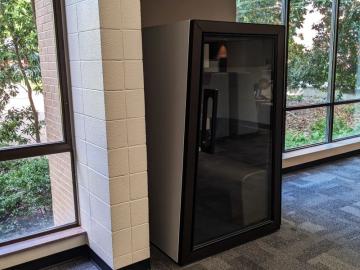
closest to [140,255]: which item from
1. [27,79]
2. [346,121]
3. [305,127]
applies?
[27,79]

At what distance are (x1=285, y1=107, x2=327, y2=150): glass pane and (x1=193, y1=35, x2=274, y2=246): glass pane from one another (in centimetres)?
155

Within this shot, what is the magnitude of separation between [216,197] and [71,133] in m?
1.11

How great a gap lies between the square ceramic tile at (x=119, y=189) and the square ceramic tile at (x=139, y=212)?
0.25ft

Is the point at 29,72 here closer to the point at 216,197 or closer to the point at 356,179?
the point at 216,197

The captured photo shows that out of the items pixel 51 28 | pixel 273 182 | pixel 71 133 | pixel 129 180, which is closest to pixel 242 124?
pixel 273 182

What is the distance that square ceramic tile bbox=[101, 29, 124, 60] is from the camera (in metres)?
1.88

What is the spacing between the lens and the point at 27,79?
225 centimetres

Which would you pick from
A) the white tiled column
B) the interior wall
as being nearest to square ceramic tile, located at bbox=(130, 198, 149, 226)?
the white tiled column

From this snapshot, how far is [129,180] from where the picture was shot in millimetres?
2092

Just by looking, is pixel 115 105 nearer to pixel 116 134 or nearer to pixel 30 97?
pixel 116 134

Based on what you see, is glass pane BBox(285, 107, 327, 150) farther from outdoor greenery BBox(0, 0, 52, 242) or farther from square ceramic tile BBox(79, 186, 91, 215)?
outdoor greenery BBox(0, 0, 52, 242)

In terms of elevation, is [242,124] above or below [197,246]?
above

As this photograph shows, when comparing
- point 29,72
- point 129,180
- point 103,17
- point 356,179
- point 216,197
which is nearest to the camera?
point 103,17

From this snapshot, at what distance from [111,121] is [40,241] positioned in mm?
977
